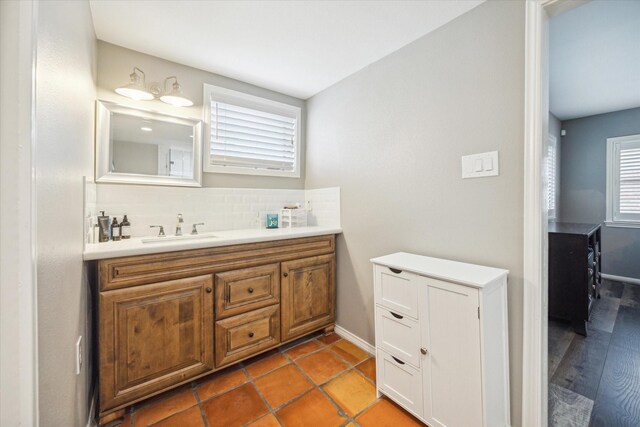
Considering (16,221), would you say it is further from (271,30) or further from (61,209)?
(271,30)

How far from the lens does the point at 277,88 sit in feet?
8.43

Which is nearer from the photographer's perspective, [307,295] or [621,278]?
[307,295]

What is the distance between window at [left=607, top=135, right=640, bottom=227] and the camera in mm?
3639

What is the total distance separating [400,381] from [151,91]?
2550 mm

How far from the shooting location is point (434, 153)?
172cm

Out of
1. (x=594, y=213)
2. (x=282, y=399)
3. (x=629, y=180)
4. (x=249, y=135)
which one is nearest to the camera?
(x=282, y=399)

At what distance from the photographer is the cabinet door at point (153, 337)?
55.1 inches

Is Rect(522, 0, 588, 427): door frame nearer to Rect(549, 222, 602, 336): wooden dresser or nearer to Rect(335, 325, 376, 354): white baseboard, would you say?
Rect(335, 325, 376, 354): white baseboard

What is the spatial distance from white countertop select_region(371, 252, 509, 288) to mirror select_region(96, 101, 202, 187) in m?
1.70

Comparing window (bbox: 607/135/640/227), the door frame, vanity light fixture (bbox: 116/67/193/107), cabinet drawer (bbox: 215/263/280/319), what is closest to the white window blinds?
window (bbox: 607/135/640/227)

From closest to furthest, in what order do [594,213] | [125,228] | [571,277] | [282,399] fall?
[282,399] → [125,228] → [571,277] → [594,213]

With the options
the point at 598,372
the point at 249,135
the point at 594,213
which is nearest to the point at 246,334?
the point at 249,135

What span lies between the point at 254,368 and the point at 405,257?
1.35m

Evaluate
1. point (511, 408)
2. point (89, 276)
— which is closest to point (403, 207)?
point (511, 408)
